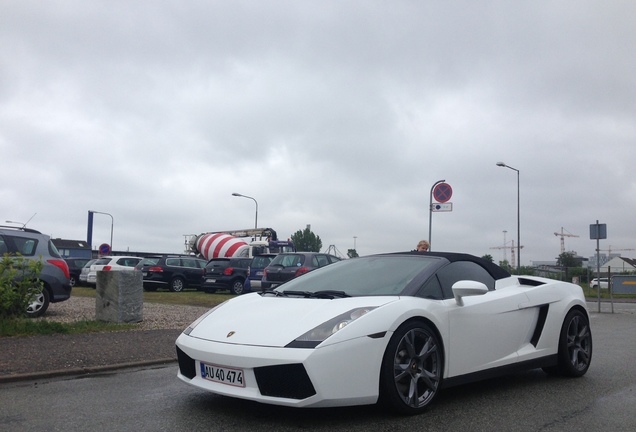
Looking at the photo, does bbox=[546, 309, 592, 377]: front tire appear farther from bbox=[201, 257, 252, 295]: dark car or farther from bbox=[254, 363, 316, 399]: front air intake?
bbox=[201, 257, 252, 295]: dark car

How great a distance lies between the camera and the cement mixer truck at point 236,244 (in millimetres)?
35938

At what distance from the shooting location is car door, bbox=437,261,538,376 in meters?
5.15

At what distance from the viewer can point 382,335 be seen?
4.49 metres

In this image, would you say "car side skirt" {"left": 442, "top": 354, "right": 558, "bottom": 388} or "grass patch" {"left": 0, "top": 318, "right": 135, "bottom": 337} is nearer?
"car side skirt" {"left": 442, "top": 354, "right": 558, "bottom": 388}

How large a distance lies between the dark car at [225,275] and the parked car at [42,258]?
12628mm

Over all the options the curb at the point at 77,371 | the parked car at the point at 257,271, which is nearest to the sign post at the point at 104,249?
the parked car at the point at 257,271

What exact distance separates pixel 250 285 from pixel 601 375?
16.4m

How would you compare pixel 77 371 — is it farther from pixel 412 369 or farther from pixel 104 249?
pixel 104 249

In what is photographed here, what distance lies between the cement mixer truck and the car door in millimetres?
29783

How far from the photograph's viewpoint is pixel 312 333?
4.37 m

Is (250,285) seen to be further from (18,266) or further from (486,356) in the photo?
(486,356)

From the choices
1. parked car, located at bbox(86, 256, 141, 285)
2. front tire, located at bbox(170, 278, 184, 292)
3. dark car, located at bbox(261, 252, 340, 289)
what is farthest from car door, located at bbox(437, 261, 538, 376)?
parked car, located at bbox(86, 256, 141, 285)

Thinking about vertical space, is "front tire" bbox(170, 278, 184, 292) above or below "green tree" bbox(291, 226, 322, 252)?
below

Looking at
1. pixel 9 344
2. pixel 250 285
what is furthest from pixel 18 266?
pixel 250 285
